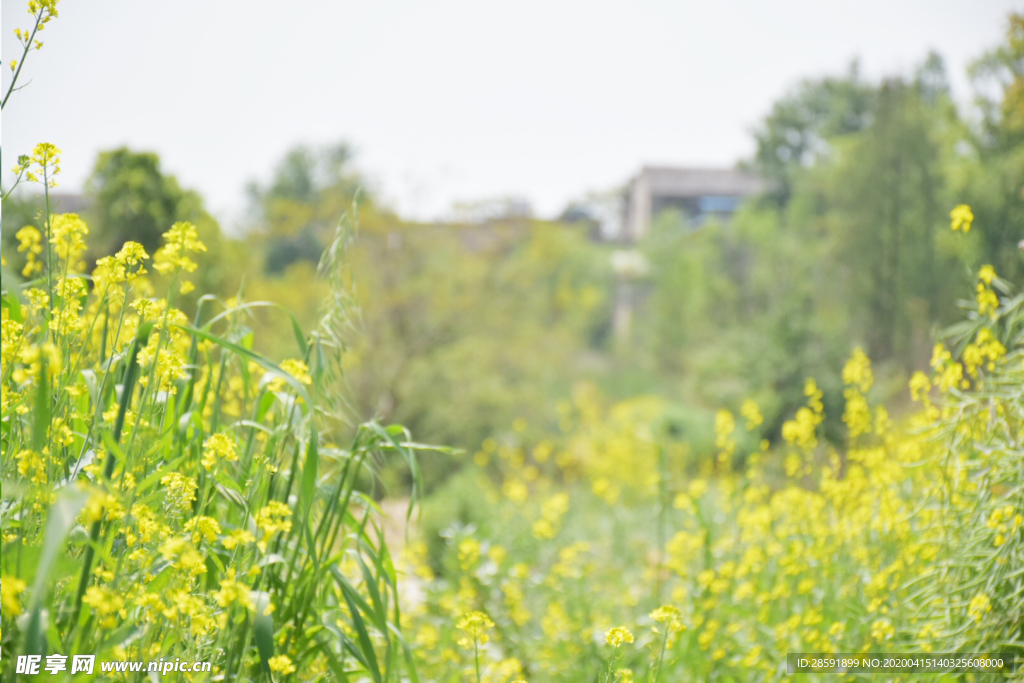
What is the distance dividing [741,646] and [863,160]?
6849mm

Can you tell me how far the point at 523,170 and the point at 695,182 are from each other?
17981 millimetres

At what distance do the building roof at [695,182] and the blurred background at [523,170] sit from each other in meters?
9.56

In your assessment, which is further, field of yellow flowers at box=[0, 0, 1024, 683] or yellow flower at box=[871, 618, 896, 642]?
yellow flower at box=[871, 618, 896, 642]

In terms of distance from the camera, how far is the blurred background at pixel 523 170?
9.46 feet

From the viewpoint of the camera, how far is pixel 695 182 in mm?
23125

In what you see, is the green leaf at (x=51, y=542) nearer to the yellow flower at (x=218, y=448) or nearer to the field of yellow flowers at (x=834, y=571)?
the yellow flower at (x=218, y=448)

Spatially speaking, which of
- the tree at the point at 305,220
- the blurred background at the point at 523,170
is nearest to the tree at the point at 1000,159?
the blurred background at the point at 523,170

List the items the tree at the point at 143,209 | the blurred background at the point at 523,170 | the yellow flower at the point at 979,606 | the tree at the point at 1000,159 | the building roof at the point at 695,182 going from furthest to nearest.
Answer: the building roof at the point at 695,182, the tree at the point at 1000,159, the tree at the point at 143,209, the blurred background at the point at 523,170, the yellow flower at the point at 979,606

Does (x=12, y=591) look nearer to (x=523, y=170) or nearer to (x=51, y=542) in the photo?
(x=51, y=542)

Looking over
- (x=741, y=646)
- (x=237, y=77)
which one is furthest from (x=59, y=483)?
(x=237, y=77)

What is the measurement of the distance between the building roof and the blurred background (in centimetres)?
956

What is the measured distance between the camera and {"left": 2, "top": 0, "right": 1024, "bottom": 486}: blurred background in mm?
2885

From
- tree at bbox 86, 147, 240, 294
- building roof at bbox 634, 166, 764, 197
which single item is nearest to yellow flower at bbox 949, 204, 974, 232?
tree at bbox 86, 147, 240, 294

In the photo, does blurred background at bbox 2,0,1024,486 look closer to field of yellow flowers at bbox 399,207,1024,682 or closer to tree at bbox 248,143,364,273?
tree at bbox 248,143,364,273
